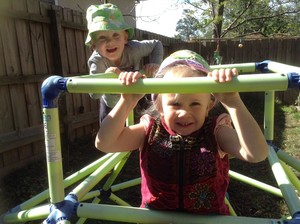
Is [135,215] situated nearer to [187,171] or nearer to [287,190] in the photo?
[187,171]

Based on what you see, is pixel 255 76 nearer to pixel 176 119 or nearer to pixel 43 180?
pixel 176 119

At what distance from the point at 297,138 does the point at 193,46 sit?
14.4 ft

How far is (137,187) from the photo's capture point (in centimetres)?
306

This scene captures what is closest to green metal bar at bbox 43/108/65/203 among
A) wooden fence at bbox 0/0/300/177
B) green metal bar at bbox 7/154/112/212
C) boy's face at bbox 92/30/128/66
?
green metal bar at bbox 7/154/112/212

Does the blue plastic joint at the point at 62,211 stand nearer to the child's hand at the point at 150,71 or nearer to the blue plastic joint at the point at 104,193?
the child's hand at the point at 150,71

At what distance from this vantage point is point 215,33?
13102mm

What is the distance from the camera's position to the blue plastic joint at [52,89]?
3.91 feet

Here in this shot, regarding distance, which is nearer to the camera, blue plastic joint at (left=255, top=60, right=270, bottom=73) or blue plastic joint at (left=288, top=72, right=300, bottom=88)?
blue plastic joint at (left=288, top=72, right=300, bottom=88)

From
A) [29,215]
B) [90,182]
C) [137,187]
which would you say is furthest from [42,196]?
[137,187]

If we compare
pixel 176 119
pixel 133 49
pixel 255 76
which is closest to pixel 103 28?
pixel 133 49

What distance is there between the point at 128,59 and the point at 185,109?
131 centimetres

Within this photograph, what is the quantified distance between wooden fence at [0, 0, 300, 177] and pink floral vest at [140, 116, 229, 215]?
2317 millimetres

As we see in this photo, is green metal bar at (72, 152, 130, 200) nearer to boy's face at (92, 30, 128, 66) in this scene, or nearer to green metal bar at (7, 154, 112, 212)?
green metal bar at (7, 154, 112, 212)

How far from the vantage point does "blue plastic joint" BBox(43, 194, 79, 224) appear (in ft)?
4.07
